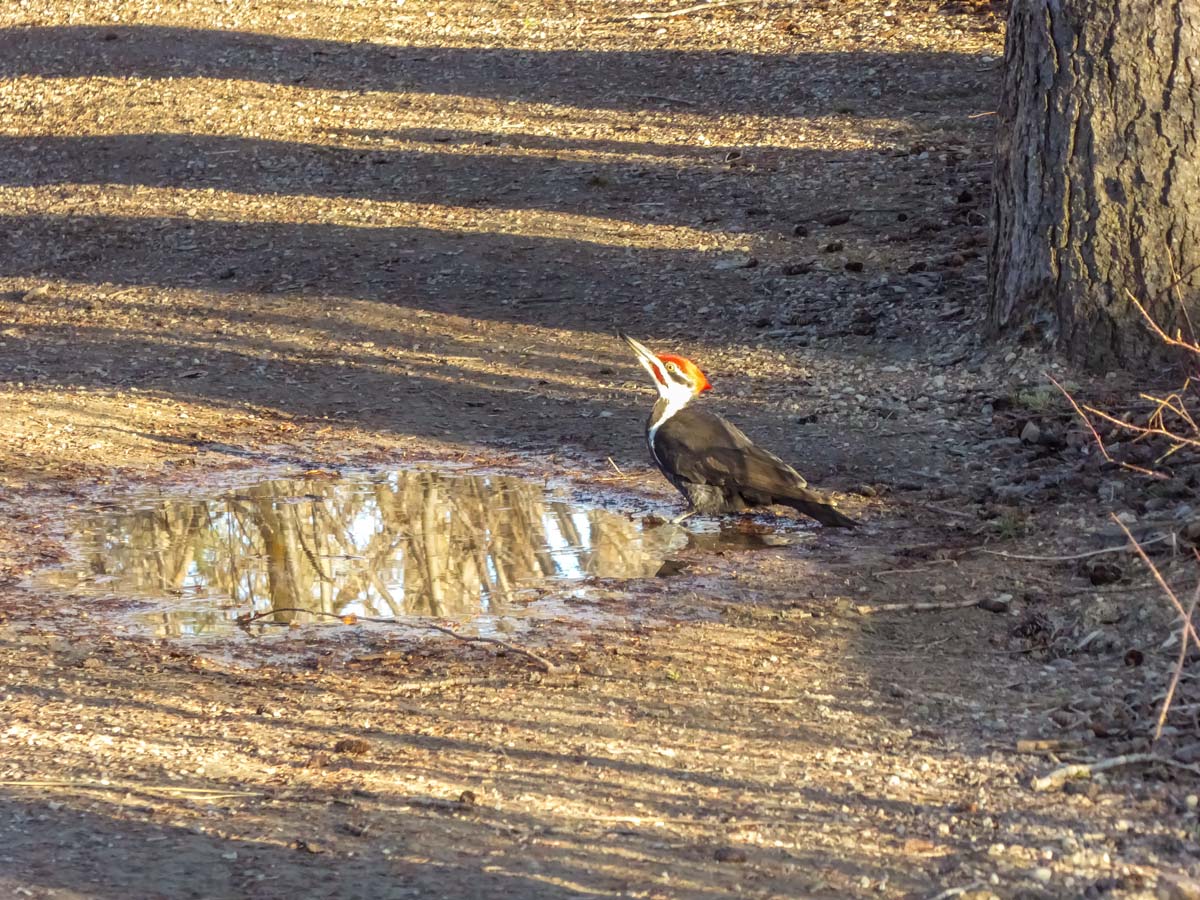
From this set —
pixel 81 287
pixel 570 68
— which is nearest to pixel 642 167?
pixel 570 68

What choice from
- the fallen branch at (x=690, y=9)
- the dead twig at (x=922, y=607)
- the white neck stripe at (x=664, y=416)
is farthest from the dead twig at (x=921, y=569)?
the fallen branch at (x=690, y=9)

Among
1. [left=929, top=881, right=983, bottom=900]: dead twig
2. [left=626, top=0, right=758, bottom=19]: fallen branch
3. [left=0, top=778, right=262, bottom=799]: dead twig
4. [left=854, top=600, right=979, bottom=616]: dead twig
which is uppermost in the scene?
[left=626, top=0, right=758, bottom=19]: fallen branch

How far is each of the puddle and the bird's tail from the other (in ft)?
0.59

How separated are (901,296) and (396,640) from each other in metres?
5.84

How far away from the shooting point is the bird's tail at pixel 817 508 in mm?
7074

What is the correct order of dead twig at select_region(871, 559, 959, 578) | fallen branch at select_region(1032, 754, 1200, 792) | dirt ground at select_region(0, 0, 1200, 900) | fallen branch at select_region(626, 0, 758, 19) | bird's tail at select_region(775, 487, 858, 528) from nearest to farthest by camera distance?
dirt ground at select_region(0, 0, 1200, 900) → fallen branch at select_region(1032, 754, 1200, 792) → dead twig at select_region(871, 559, 959, 578) → bird's tail at select_region(775, 487, 858, 528) → fallen branch at select_region(626, 0, 758, 19)

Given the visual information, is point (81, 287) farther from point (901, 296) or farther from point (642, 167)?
point (901, 296)

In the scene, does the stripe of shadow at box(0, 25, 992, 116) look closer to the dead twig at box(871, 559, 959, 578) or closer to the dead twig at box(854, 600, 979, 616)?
the dead twig at box(871, 559, 959, 578)

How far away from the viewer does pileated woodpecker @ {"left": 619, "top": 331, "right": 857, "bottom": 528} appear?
7238 mm

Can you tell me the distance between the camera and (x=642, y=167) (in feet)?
46.0

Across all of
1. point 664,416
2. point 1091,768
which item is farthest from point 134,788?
point 664,416

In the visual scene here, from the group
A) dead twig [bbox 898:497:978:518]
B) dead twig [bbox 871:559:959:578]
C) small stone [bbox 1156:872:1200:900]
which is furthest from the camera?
dead twig [bbox 898:497:978:518]

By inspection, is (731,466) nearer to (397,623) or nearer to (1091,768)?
(397,623)

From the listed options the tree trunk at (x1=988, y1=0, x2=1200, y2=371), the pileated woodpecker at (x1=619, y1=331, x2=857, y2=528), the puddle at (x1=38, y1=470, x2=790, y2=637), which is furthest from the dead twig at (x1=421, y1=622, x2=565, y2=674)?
the tree trunk at (x1=988, y1=0, x2=1200, y2=371)
